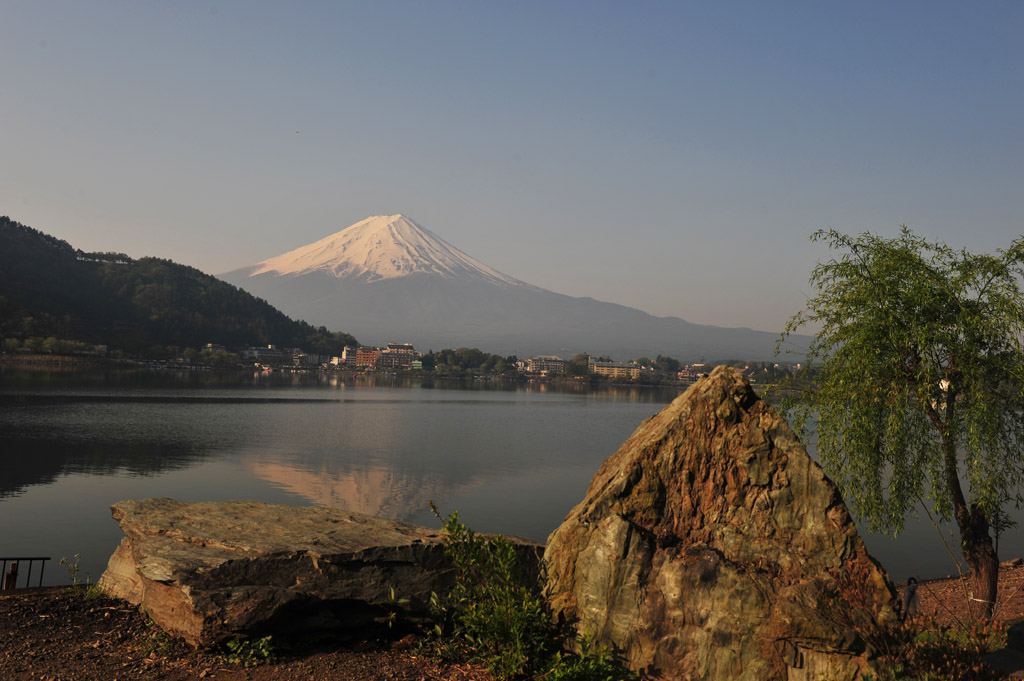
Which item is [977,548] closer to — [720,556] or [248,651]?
[720,556]

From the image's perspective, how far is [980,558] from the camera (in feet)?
38.4

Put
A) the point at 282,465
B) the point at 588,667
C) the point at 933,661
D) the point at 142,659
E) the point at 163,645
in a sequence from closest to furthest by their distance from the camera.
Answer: the point at 588,667
the point at 933,661
the point at 142,659
the point at 163,645
the point at 282,465

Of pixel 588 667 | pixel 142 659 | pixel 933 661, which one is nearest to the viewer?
pixel 588 667

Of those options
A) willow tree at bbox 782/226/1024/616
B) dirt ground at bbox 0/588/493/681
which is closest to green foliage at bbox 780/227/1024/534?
willow tree at bbox 782/226/1024/616

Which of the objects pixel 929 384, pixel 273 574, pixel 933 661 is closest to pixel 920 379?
pixel 929 384

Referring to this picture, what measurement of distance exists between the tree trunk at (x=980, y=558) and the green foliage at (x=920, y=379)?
18 centimetres

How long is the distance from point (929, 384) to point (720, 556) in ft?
19.8

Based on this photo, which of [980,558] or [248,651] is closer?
[248,651]

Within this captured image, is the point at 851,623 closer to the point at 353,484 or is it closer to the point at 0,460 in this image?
the point at 353,484

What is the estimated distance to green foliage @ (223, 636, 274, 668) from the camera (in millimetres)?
7379

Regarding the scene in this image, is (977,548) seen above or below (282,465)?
above

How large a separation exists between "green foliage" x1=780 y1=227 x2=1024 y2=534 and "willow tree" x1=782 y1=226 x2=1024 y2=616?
18 millimetres

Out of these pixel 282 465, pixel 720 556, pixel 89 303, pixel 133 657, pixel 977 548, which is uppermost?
pixel 89 303

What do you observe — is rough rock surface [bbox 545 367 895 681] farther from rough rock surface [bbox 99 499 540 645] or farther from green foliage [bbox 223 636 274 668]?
green foliage [bbox 223 636 274 668]
